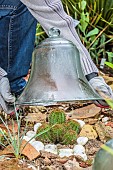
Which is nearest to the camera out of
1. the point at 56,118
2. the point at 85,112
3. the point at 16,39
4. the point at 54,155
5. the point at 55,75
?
the point at 55,75

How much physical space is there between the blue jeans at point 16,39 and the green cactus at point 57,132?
1.70 feet

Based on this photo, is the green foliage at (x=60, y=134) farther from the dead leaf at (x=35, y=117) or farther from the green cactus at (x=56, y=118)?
the dead leaf at (x=35, y=117)

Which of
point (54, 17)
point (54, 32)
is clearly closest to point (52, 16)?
point (54, 17)

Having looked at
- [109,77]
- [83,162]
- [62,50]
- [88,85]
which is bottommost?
[109,77]

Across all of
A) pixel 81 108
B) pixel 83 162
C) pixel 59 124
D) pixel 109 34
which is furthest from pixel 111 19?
pixel 83 162

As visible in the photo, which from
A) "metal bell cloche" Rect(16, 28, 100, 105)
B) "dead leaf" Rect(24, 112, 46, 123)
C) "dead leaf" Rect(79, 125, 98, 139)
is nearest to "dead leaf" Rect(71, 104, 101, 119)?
"dead leaf" Rect(24, 112, 46, 123)

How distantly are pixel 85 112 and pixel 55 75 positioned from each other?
84 cm

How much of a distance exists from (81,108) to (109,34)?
1.13m

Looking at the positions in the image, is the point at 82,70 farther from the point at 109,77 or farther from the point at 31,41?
the point at 109,77

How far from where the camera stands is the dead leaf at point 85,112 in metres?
2.57

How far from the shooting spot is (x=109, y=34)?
3703 mm

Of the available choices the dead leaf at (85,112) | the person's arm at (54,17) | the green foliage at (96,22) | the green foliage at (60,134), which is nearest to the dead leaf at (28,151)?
the green foliage at (60,134)

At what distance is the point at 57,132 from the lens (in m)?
2.08

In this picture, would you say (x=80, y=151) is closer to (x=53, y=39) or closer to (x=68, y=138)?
(x=68, y=138)
